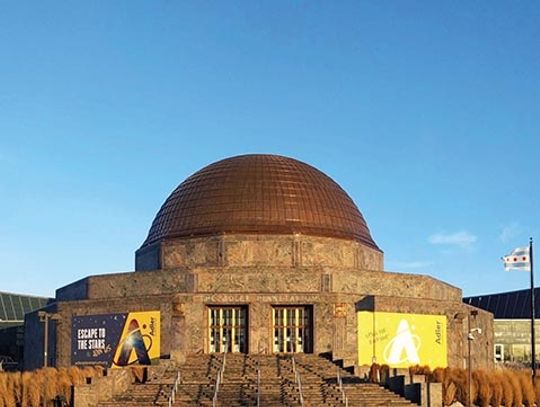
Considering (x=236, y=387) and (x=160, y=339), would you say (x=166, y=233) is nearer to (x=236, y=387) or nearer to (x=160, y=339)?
(x=160, y=339)

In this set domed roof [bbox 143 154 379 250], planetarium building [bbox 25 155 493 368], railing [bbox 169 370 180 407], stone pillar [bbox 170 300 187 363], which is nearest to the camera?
railing [bbox 169 370 180 407]

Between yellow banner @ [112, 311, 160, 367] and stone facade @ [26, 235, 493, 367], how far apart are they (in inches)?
11.1

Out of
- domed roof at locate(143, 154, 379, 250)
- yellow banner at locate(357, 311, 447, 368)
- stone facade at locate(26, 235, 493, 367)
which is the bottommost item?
yellow banner at locate(357, 311, 447, 368)

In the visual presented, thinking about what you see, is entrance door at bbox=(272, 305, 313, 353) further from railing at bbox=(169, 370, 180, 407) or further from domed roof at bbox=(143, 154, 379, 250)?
railing at bbox=(169, 370, 180, 407)

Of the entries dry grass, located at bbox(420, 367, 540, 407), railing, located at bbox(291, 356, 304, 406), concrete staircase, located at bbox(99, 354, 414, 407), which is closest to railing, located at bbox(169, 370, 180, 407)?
concrete staircase, located at bbox(99, 354, 414, 407)

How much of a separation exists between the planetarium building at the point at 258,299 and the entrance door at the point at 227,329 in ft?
0.12

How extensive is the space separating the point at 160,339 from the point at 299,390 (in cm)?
831

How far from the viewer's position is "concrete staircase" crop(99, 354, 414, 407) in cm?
2028

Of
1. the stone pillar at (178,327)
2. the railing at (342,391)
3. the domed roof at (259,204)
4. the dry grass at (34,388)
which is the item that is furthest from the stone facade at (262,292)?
the dry grass at (34,388)

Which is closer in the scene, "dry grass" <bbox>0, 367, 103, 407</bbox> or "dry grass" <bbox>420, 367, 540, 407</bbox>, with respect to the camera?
"dry grass" <bbox>420, 367, 540, 407</bbox>

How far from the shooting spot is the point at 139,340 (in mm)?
28328

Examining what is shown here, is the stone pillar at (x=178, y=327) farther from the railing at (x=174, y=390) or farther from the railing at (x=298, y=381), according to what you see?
the railing at (x=174, y=390)

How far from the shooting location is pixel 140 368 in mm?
23719

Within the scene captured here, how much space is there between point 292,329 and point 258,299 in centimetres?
148
